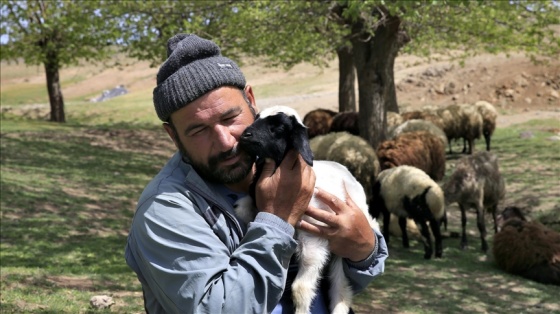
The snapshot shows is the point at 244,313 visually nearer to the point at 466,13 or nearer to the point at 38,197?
the point at 38,197

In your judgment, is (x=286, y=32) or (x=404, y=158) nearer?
(x=404, y=158)

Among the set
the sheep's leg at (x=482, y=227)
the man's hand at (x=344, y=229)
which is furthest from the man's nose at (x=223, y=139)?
the sheep's leg at (x=482, y=227)

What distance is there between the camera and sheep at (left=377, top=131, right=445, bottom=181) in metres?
11.7

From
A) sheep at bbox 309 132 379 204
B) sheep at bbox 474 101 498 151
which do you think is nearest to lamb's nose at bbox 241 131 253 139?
sheep at bbox 309 132 379 204

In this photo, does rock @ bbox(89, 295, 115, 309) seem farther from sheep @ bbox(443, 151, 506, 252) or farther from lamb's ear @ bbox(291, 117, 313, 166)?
sheep @ bbox(443, 151, 506, 252)

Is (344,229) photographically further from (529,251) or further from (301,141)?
(529,251)

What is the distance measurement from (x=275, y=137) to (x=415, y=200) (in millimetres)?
7398

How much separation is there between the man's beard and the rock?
4206mm

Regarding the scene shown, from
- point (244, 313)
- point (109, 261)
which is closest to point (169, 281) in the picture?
point (244, 313)

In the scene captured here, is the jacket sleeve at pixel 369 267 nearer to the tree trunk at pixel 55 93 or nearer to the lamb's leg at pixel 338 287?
the lamb's leg at pixel 338 287

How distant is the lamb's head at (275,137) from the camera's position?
7.48 feet

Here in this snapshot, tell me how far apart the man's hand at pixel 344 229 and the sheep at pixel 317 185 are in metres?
0.06

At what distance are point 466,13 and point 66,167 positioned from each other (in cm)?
879

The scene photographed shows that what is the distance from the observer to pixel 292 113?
2.60m
